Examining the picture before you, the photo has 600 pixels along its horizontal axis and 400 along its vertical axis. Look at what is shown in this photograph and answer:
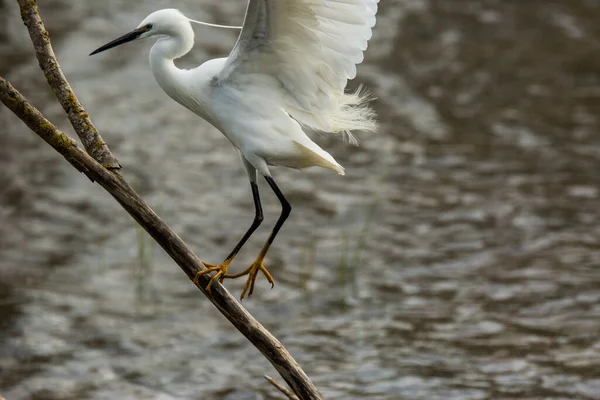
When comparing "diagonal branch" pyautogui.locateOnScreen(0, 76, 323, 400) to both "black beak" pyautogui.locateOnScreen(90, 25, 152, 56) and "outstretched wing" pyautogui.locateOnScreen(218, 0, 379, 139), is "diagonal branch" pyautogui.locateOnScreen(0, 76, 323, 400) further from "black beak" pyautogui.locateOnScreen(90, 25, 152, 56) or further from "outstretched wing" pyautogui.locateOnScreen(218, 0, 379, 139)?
"outstretched wing" pyautogui.locateOnScreen(218, 0, 379, 139)

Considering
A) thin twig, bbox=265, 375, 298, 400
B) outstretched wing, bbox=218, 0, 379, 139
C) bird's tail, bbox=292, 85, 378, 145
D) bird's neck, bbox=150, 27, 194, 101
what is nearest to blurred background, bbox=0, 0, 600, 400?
thin twig, bbox=265, 375, 298, 400

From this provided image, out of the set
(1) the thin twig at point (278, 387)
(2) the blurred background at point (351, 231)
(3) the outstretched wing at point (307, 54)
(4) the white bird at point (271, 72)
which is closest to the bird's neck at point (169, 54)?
(4) the white bird at point (271, 72)

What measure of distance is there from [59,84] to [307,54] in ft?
3.55

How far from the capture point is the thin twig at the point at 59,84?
3924 mm

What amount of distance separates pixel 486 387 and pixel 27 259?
424 centimetres

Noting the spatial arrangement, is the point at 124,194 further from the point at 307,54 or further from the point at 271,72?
the point at 307,54

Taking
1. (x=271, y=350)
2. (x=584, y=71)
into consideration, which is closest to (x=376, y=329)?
(x=271, y=350)

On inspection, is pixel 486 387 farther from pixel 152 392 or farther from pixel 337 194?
pixel 337 194

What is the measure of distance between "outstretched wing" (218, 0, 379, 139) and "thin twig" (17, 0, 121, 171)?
635 millimetres

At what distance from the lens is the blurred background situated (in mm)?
7484

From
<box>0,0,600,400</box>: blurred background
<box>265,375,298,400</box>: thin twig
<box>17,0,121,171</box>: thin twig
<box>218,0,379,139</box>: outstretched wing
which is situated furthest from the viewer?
<box>0,0,600,400</box>: blurred background

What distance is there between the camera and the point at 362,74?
40.4 ft

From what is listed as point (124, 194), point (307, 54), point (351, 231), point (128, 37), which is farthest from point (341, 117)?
point (351, 231)

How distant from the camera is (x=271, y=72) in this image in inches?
169
